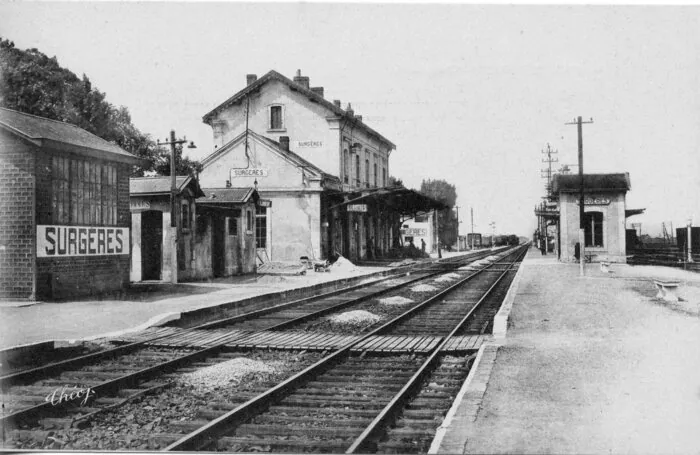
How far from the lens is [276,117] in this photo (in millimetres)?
32906

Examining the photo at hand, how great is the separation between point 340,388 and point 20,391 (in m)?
3.05

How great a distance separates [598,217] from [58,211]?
25.7 meters

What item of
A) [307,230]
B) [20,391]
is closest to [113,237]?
[20,391]

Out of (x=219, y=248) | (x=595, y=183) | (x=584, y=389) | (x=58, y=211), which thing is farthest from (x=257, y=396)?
(x=595, y=183)

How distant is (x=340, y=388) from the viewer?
635cm

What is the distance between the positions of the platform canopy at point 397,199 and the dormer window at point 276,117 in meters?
5.45

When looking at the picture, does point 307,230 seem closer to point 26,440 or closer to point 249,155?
point 249,155

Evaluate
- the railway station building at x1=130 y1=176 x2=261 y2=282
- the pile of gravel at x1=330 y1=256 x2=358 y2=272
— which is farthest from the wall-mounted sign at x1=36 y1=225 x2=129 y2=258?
the pile of gravel at x1=330 y1=256 x2=358 y2=272

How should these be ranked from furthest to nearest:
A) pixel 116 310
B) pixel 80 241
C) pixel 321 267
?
1. pixel 321 267
2. pixel 80 241
3. pixel 116 310

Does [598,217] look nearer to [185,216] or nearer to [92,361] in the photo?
[185,216]

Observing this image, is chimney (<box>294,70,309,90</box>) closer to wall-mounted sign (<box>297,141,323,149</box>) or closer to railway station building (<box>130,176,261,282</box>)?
wall-mounted sign (<box>297,141,323,149</box>)
